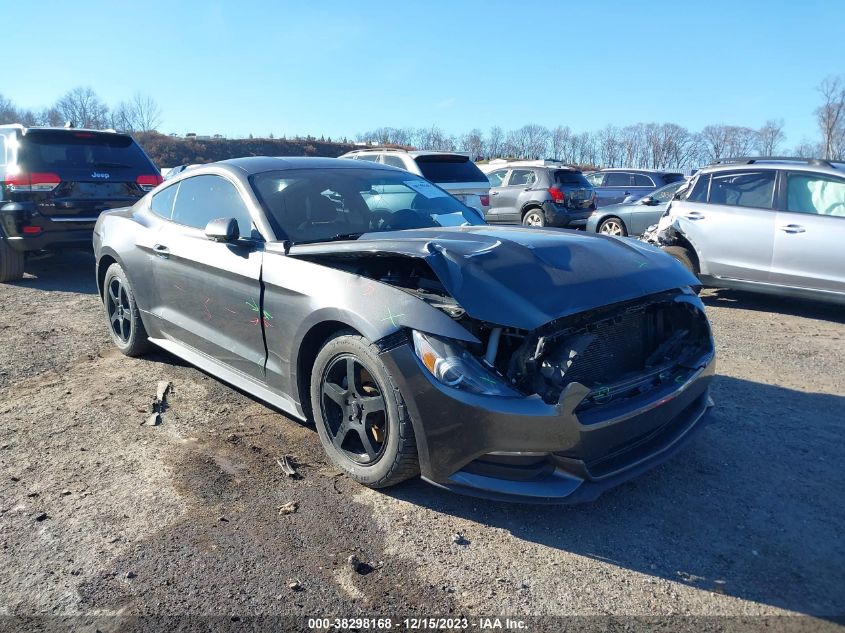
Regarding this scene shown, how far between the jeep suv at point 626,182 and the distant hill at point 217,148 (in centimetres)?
2683

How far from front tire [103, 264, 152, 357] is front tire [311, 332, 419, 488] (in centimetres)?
245

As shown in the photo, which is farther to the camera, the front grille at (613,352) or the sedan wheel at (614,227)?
the sedan wheel at (614,227)

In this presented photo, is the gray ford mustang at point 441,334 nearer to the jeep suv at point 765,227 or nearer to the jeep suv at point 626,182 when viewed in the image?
the jeep suv at point 765,227

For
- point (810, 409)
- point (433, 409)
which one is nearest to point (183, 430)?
point (433, 409)

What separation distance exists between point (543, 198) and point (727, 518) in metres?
12.2

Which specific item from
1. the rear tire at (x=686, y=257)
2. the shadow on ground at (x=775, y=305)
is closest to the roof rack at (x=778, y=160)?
the rear tire at (x=686, y=257)

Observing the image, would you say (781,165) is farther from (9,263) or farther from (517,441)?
(9,263)

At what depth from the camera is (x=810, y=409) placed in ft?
14.6

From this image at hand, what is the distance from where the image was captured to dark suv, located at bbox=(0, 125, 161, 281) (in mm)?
8227

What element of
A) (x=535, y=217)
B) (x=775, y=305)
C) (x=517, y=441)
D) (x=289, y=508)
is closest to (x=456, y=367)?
(x=517, y=441)

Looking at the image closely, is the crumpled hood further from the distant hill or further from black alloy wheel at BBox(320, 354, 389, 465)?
the distant hill

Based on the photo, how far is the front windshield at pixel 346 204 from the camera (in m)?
4.12

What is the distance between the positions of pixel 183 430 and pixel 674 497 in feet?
9.41

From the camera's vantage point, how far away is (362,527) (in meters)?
3.04
